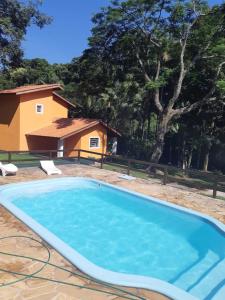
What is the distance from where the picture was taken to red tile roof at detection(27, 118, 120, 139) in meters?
22.2

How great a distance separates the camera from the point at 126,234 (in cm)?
908

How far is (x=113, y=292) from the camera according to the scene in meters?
4.84

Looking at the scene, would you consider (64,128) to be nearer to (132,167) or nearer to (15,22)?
(132,167)

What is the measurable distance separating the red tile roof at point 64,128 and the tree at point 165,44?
5.33m

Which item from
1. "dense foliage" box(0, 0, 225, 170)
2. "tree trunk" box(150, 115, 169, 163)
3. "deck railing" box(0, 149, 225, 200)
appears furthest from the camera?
"tree trunk" box(150, 115, 169, 163)

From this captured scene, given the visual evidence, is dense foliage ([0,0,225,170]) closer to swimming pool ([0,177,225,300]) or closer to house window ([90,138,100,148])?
house window ([90,138,100,148])

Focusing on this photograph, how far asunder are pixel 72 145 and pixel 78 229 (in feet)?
49.5

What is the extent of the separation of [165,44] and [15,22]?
1191 cm

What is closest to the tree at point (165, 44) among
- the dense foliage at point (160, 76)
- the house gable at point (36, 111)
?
the dense foliage at point (160, 76)

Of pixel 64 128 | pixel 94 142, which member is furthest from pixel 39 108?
pixel 94 142

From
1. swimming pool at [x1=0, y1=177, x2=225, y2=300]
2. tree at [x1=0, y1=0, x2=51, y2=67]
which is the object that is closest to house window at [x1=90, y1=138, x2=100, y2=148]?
tree at [x1=0, y1=0, x2=51, y2=67]

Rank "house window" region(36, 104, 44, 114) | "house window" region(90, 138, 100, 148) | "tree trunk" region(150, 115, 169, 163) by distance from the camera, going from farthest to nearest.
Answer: "house window" region(90, 138, 100, 148) < "house window" region(36, 104, 44, 114) < "tree trunk" region(150, 115, 169, 163)

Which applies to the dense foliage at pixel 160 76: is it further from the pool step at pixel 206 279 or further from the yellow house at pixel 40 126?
the pool step at pixel 206 279

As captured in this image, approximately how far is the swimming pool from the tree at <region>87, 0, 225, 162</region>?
35.7 feet
